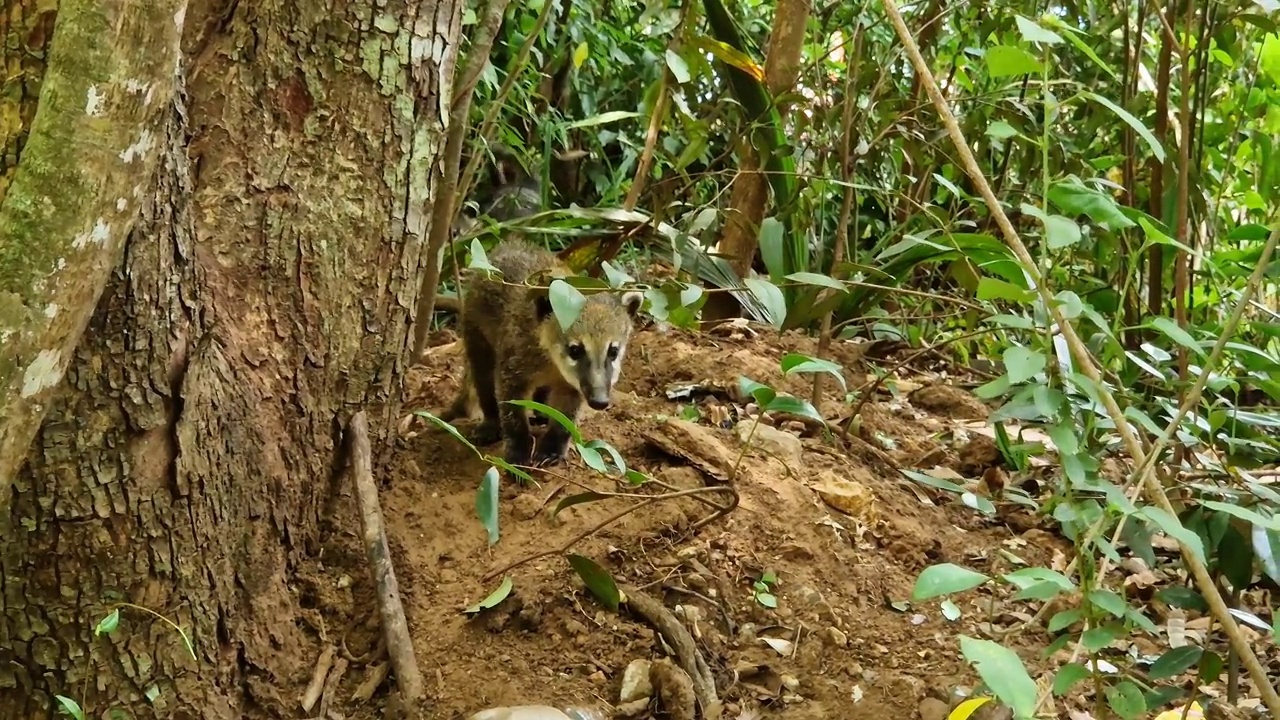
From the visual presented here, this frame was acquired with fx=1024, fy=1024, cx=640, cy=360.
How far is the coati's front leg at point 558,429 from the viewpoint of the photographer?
11.9 ft

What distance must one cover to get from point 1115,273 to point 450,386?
2700mm

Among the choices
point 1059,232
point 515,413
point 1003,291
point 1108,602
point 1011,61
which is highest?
point 1011,61

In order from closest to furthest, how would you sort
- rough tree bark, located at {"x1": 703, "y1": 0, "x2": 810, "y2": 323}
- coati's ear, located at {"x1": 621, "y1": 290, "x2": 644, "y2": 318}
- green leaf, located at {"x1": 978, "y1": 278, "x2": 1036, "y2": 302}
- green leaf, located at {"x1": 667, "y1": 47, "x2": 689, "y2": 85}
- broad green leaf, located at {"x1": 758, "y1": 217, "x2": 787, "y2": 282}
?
green leaf, located at {"x1": 978, "y1": 278, "x2": 1036, "y2": 302} < green leaf, located at {"x1": 667, "y1": 47, "x2": 689, "y2": 85} < broad green leaf, located at {"x1": 758, "y1": 217, "x2": 787, "y2": 282} < coati's ear, located at {"x1": 621, "y1": 290, "x2": 644, "y2": 318} < rough tree bark, located at {"x1": 703, "y1": 0, "x2": 810, "y2": 323}

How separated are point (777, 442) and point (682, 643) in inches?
40.7

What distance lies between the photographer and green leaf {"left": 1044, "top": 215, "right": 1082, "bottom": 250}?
1675 millimetres

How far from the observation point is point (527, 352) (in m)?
3.81

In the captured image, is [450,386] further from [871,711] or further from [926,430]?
[871,711]

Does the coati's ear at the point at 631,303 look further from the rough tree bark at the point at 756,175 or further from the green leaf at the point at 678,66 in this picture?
the green leaf at the point at 678,66

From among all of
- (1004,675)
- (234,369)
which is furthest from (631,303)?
(1004,675)

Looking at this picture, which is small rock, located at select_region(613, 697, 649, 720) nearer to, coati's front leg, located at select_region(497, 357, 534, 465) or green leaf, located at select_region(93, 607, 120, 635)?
green leaf, located at select_region(93, 607, 120, 635)

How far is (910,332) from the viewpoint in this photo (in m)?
4.59

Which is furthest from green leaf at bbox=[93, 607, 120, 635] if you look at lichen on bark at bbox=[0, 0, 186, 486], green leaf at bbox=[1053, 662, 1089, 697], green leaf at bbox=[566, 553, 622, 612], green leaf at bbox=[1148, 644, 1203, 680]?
green leaf at bbox=[1148, 644, 1203, 680]

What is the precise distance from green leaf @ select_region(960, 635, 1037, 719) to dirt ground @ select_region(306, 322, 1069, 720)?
121cm

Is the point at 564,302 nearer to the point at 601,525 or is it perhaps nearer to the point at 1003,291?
the point at 601,525
